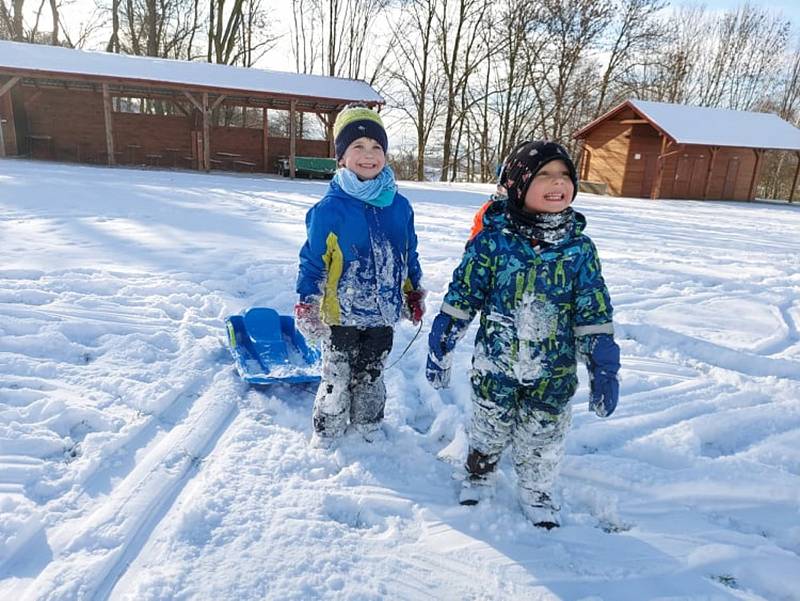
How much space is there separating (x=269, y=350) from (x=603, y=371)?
7.14ft

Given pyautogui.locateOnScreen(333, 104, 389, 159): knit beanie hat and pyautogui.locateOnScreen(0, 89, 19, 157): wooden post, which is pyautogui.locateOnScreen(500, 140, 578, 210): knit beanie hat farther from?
pyautogui.locateOnScreen(0, 89, 19, 157): wooden post

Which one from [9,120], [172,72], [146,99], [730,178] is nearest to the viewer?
[172,72]

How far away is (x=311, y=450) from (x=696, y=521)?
5.62 feet

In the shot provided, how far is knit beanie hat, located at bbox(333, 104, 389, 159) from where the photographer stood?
2340 mm

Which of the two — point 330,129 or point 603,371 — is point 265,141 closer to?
point 330,129

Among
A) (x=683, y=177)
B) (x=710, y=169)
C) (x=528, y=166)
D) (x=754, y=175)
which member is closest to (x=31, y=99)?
(x=528, y=166)

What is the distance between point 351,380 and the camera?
8.60ft

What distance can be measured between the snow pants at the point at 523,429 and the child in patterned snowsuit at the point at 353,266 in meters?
0.61

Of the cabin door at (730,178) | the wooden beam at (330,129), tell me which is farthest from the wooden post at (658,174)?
the wooden beam at (330,129)

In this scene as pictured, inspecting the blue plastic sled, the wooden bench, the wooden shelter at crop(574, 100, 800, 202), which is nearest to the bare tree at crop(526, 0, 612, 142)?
the wooden shelter at crop(574, 100, 800, 202)

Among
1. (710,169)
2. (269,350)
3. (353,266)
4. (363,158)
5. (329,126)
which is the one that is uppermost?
(329,126)

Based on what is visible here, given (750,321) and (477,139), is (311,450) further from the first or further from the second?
(477,139)

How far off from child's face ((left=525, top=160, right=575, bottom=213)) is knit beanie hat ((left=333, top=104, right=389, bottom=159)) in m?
0.83

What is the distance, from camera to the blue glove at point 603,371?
6.22 feet
